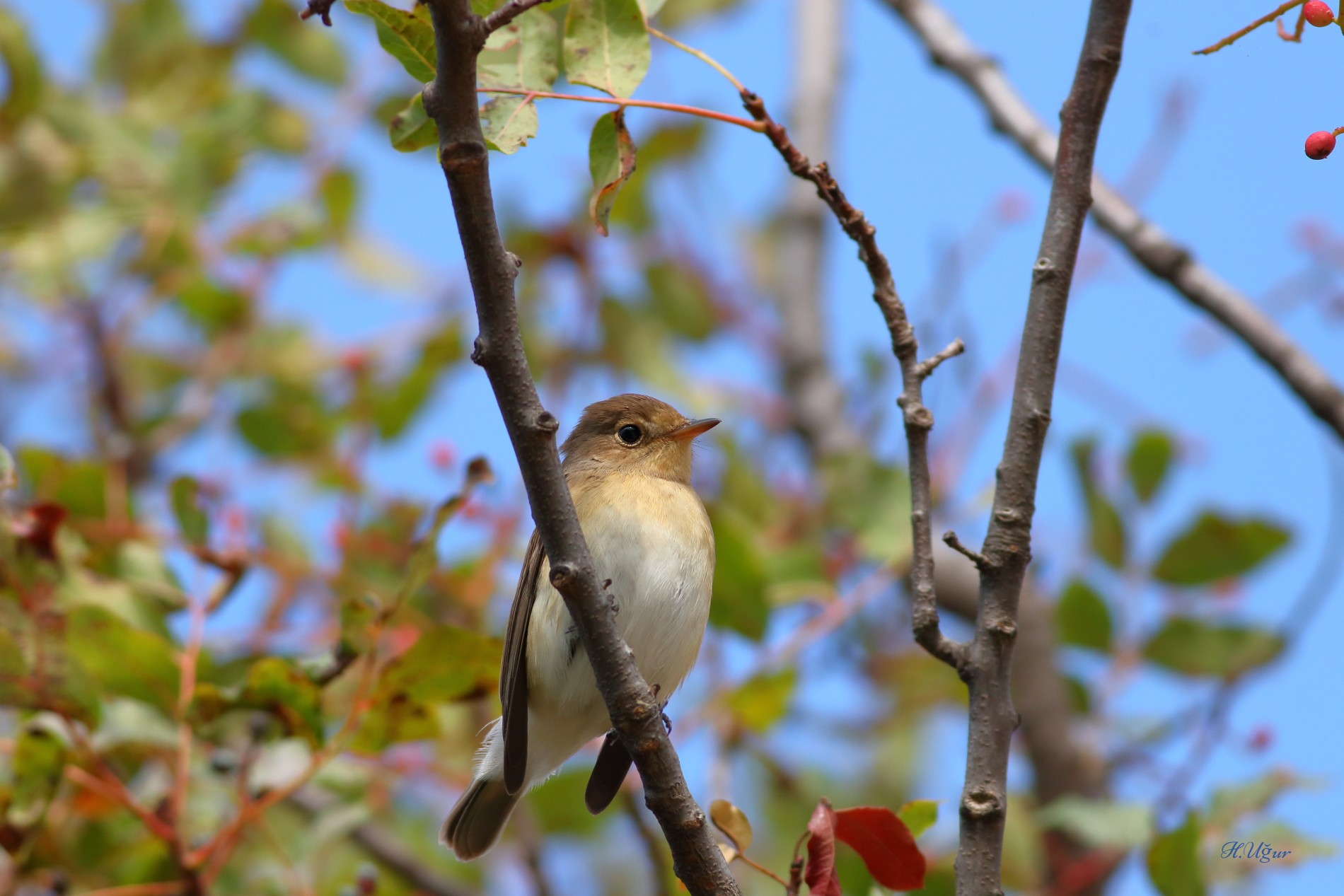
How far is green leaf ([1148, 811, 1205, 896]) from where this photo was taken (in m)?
2.72

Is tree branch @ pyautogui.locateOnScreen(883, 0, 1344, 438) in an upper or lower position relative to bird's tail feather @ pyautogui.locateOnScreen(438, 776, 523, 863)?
upper

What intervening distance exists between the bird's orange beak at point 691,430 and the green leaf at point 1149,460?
1592mm

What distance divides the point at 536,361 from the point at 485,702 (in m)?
1.42

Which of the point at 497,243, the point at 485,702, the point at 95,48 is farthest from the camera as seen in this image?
the point at 95,48

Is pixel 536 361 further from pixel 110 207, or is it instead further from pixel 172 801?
pixel 172 801

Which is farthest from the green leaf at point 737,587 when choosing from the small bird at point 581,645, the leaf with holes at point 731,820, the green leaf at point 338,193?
the green leaf at point 338,193

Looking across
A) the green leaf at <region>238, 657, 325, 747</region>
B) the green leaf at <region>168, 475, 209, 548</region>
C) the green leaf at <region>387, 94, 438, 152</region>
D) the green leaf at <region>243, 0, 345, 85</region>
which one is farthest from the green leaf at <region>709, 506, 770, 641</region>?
the green leaf at <region>243, 0, 345, 85</region>

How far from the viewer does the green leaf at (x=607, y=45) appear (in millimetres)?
2352

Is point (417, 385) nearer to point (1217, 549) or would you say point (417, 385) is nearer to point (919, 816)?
point (919, 816)

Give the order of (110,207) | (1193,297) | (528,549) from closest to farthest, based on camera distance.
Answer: (1193,297)
(528,549)
(110,207)

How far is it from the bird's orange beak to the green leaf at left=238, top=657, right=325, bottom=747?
145 centimetres

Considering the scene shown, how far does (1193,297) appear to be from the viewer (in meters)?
3.38

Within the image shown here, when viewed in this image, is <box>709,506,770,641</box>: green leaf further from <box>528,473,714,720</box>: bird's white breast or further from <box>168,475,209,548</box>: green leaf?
<box>168,475,209,548</box>: green leaf

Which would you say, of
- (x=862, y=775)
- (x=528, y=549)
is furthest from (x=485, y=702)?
(x=862, y=775)
